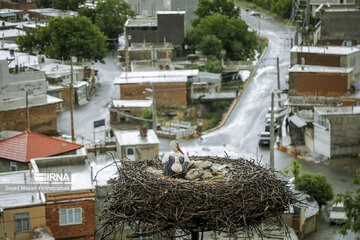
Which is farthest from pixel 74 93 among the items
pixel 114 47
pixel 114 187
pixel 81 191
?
pixel 114 187

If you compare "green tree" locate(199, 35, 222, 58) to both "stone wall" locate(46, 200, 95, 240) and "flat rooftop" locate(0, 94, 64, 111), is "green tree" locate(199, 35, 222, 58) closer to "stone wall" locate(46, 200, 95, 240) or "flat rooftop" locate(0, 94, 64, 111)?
"flat rooftop" locate(0, 94, 64, 111)

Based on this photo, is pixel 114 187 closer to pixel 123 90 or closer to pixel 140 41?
pixel 123 90

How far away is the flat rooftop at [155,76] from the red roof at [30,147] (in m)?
18.6

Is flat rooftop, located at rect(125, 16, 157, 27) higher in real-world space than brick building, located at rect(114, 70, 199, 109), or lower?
higher

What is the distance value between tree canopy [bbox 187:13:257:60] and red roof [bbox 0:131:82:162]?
101ft

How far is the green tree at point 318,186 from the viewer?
1215 inches

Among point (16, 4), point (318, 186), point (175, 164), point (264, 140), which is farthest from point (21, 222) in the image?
point (16, 4)

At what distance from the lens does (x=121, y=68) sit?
60844 millimetres

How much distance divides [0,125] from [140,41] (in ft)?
68.9

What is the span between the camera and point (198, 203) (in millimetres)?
9406

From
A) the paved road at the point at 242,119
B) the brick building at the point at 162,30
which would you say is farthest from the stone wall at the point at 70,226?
the brick building at the point at 162,30

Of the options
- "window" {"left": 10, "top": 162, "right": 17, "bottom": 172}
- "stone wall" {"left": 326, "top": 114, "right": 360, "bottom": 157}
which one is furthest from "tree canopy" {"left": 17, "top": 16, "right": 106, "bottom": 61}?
"window" {"left": 10, "top": 162, "right": 17, "bottom": 172}

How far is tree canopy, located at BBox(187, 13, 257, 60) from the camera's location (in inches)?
2349

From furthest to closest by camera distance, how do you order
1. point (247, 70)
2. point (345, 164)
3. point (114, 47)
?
point (114, 47) → point (247, 70) → point (345, 164)
